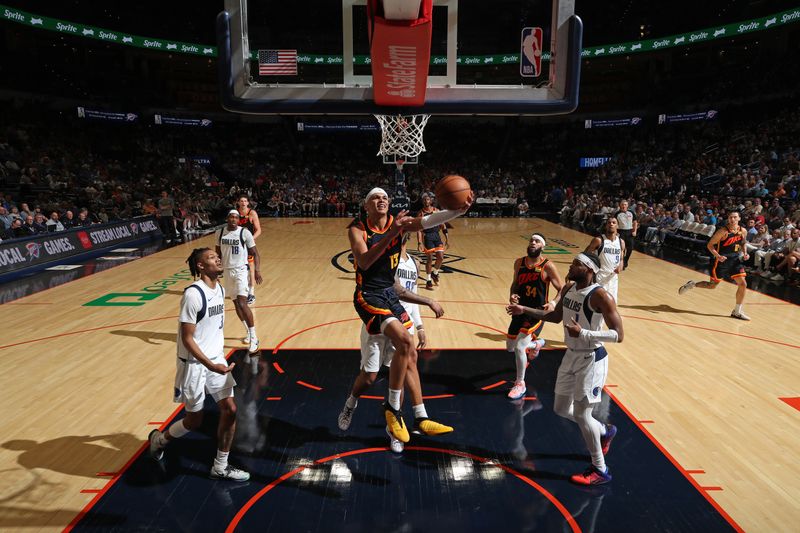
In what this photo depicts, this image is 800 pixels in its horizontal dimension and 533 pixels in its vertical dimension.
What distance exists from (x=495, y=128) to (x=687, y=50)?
40.1ft

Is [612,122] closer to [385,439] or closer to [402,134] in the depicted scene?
[402,134]

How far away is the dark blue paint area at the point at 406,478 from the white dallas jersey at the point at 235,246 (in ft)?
6.94

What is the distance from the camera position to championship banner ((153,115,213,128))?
31394 mm

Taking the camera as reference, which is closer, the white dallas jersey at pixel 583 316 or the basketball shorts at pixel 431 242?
the white dallas jersey at pixel 583 316

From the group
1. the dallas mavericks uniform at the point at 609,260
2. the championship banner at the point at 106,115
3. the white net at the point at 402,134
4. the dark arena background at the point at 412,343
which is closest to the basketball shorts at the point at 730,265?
the dark arena background at the point at 412,343

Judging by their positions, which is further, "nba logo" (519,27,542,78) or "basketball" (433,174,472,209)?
"nba logo" (519,27,542,78)

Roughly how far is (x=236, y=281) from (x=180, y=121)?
2860 centimetres

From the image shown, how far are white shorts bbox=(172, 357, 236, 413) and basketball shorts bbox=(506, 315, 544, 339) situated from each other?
3.06 meters

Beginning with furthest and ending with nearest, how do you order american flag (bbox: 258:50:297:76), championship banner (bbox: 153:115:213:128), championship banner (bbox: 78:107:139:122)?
championship banner (bbox: 153:115:213:128)
championship banner (bbox: 78:107:139:122)
american flag (bbox: 258:50:297:76)

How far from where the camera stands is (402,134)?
28.8ft

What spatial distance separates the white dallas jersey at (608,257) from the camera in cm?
778

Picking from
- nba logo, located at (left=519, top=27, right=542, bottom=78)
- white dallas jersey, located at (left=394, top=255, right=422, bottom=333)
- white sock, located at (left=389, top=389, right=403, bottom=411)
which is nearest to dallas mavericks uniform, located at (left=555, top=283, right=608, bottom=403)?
white sock, located at (left=389, top=389, right=403, bottom=411)

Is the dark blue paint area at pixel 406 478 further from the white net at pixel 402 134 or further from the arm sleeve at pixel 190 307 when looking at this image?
the white net at pixel 402 134

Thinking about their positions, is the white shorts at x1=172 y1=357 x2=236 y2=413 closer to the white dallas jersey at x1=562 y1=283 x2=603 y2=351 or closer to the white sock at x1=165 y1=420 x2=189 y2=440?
the white sock at x1=165 y1=420 x2=189 y2=440
